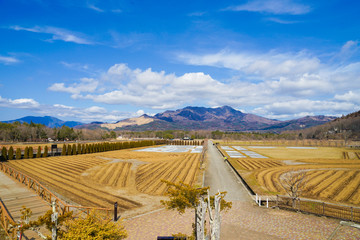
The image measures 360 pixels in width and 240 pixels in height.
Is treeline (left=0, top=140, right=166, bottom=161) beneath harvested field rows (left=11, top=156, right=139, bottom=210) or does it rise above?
above

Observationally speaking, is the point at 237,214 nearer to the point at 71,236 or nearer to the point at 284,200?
the point at 284,200

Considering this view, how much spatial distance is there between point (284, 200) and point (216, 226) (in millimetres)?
17498

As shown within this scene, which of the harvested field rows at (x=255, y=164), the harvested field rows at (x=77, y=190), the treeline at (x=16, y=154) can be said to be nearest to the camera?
the harvested field rows at (x=77, y=190)

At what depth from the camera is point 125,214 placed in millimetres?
16719

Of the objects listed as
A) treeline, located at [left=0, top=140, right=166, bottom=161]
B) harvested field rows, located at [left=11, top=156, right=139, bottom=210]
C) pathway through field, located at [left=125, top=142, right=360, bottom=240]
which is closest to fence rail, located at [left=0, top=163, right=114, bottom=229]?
harvested field rows, located at [left=11, top=156, right=139, bottom=210]

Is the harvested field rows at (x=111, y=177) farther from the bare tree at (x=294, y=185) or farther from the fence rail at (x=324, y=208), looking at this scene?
the bare tree at (x=294, y=185)

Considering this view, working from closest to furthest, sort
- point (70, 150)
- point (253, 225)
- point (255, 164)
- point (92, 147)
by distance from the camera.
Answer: point (253, 225), point (255, 164), point (70, 150), point (92, 147)

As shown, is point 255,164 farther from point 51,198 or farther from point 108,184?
point 51,198

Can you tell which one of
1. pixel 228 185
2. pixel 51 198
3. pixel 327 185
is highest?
pixel 51 198

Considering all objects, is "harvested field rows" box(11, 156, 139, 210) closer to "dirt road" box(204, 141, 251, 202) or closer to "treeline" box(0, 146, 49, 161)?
"dirt road" box(204, 141, 251, 202)

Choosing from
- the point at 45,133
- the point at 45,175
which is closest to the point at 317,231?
the point at 45,175

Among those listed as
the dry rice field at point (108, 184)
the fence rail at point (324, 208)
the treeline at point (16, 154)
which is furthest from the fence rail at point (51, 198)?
the treeline at point (16, 154)

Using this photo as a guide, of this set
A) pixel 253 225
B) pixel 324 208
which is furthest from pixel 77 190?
pixel 324 208

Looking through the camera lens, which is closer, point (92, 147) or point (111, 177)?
point (111, 177)
